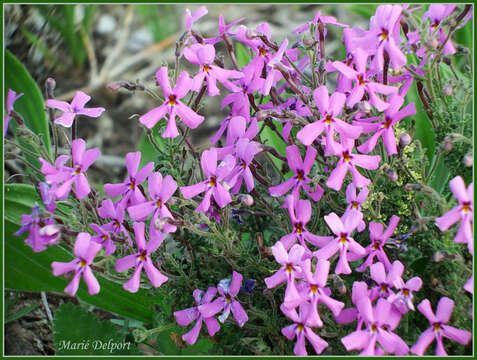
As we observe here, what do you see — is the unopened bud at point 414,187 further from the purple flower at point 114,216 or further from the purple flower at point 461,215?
the purple flower at point 114,216

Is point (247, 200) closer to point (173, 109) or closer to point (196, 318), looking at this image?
point (173, 109)

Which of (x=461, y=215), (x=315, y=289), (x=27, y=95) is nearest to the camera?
(x=461, y=215)

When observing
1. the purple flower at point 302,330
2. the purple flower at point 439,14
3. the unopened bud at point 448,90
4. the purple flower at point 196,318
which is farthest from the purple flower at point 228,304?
the purple flower at point 439,14

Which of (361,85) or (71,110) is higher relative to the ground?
(361,85)

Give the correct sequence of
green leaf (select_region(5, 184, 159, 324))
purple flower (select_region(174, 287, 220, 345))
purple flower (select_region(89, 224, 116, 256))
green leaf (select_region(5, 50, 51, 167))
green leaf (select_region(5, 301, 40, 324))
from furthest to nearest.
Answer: green leaf (select_region(5, 50, 51, 167))
green leaf (select_region(5, 301, 40, 324))
green leaf (select_region(5, 184, 159, 324))
purple flower (select_region(174, 287, 220, 345))
purple flower (select_region(89, 224, 116, 256))

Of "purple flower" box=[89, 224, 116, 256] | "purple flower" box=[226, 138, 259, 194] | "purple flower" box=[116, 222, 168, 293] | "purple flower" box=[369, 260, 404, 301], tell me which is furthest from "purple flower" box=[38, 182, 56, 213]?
"purple flower" box=[369, 260, 404, 301]

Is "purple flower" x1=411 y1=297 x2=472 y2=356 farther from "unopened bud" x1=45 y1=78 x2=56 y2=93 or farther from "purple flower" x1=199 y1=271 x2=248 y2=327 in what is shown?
"unopened bud" x1=45 y1=78 x2=56 y2=93

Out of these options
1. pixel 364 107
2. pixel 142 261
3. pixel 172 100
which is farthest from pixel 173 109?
pixel 364 107
